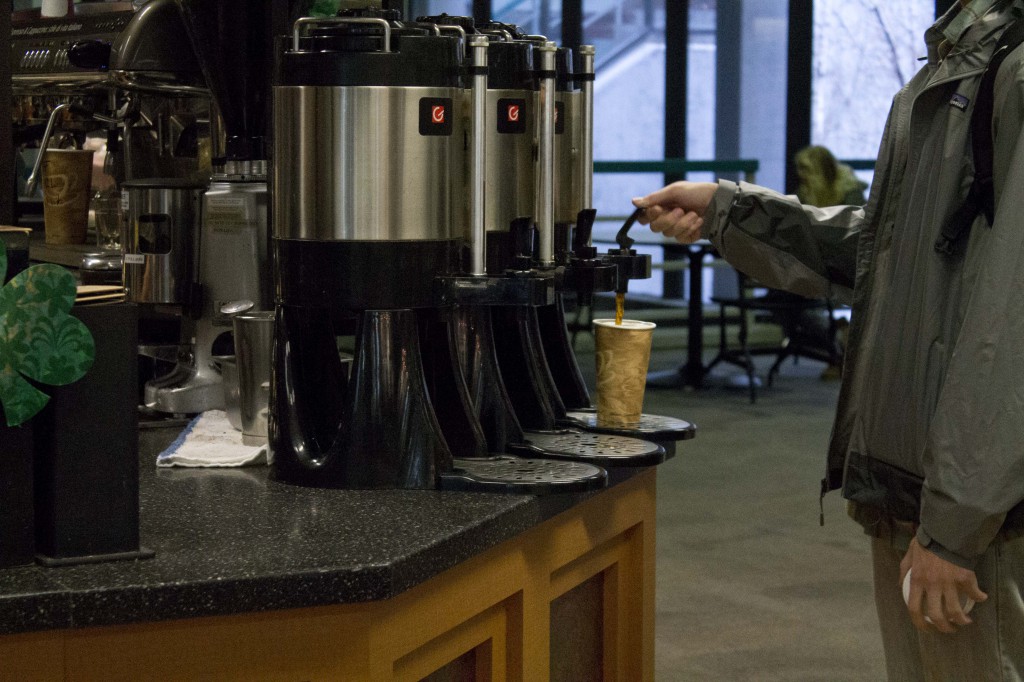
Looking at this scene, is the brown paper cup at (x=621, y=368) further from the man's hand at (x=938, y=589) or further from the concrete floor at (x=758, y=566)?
the concrete floor at (x=758, y=566)

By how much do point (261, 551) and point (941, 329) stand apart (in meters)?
0.87

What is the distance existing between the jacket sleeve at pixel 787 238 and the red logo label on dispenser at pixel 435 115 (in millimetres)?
613

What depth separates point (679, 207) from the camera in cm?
219

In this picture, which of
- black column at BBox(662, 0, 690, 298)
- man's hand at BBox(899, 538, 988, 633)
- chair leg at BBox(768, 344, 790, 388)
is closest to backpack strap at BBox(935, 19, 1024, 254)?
man's hand at BBox(899, 538, 988, 633)

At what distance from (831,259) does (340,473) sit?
0.86 metres

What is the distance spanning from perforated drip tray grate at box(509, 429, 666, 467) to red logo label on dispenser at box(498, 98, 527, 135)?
0.43 meters

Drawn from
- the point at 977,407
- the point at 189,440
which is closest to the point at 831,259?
the point at 977,407

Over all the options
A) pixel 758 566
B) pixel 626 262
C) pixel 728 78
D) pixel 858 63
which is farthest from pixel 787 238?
pixel 858 63

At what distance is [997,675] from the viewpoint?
170cm

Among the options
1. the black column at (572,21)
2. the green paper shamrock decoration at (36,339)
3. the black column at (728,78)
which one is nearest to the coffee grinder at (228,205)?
the green paper shamrock decoration at (36,339)

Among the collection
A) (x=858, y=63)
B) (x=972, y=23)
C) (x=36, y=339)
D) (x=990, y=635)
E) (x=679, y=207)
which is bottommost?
(x=990, y=635)

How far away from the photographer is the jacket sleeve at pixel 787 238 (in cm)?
209

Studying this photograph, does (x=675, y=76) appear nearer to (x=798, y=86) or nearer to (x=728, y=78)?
(x=728, y=78)

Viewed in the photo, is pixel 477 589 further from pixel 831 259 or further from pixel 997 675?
pixel 831 259
